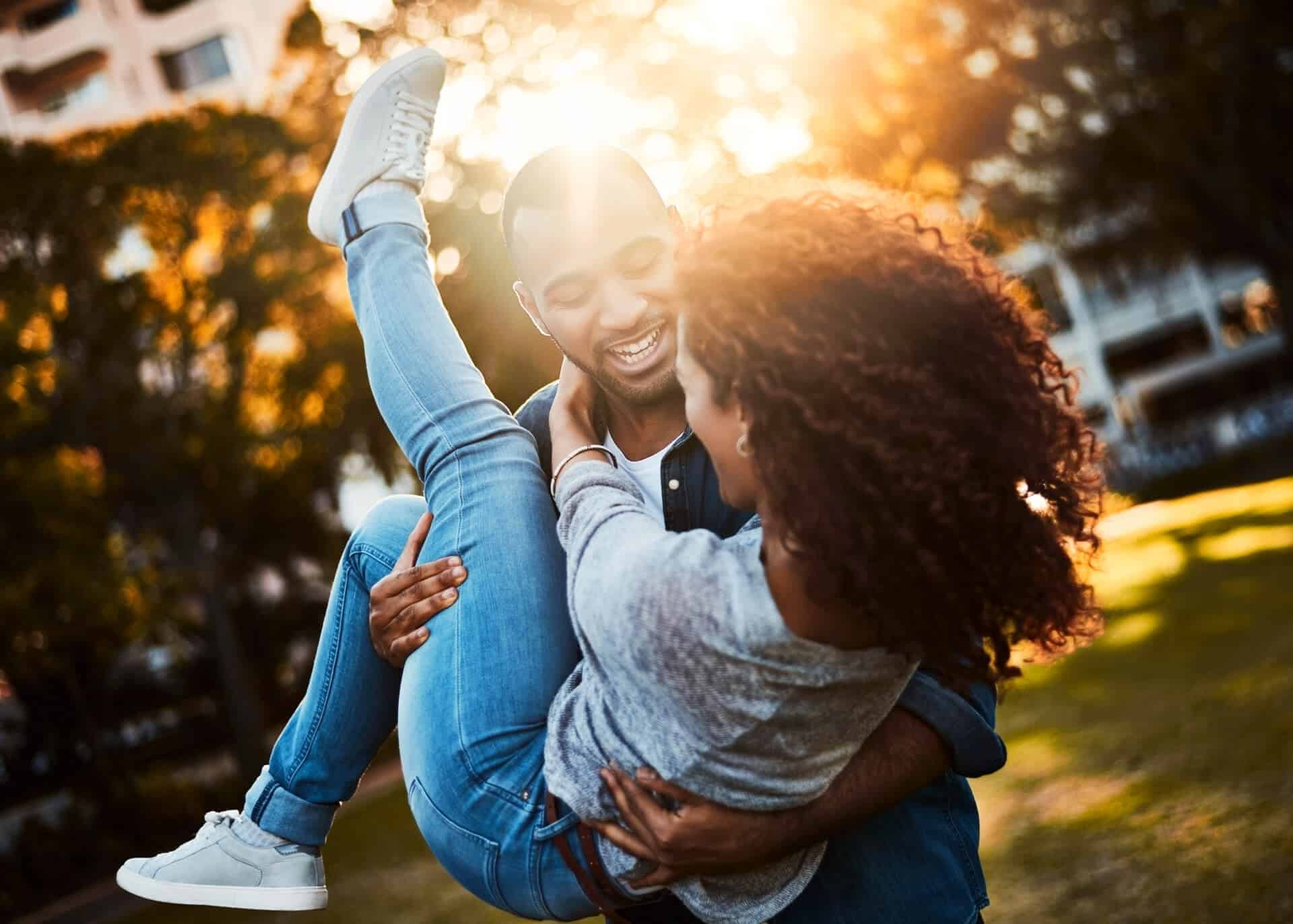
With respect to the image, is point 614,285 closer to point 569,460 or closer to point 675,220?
point 675,220

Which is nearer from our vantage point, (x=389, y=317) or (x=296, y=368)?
(x=389, y=317)

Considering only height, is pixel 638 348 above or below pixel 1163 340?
above

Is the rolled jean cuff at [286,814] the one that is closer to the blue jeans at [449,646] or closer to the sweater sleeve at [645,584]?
the blue jeans at [449,646]

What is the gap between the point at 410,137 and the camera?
2.85 metres

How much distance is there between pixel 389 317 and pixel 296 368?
1413 cm

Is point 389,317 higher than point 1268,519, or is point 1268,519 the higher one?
point 389,317

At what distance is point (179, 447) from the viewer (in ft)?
48.9

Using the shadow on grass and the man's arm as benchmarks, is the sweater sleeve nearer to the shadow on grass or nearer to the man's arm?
the man's arm

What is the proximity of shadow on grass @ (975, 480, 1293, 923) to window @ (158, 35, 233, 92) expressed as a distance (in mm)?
40475

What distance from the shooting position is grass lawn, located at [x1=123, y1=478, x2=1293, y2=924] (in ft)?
13.7

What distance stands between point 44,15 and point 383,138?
155 ft

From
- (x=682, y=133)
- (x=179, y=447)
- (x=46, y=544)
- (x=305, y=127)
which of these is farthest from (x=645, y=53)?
(x=46, y=544)

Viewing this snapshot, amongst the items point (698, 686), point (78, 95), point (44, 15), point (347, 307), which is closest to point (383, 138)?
point (698, 686)

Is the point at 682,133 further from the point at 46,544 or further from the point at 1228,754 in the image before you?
the point at 1228,754
